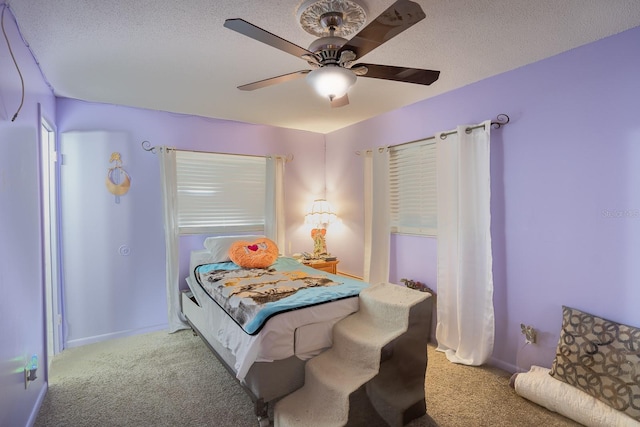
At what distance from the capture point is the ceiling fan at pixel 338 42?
133cm

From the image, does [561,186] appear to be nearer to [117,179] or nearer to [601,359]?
[601,359]

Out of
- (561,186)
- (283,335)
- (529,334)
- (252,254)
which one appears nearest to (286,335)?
(283,335)

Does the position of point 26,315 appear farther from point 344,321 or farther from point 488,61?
point 488,61

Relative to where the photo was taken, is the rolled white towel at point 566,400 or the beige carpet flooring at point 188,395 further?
the beige carpet flooring at point 188,395

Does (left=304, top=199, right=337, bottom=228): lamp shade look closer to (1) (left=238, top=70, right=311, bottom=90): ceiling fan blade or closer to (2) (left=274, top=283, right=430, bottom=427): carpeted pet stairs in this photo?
(2) (left=274, top=283, right=430, bottom=427): carpeted pet stairs

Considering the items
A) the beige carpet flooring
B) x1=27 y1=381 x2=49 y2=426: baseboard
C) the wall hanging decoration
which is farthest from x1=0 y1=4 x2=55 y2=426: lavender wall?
the wall hanging decoration

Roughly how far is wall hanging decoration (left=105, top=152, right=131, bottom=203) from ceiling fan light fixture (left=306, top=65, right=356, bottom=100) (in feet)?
8.33

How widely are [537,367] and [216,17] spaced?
9.81 ft

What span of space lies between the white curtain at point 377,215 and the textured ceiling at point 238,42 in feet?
2.57

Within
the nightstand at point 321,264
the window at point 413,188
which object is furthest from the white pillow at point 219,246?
the window at point 413,188

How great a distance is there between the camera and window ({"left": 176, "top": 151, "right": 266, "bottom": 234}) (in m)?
3.51

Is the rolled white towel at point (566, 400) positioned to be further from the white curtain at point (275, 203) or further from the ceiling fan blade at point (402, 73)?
the white curtain at point (275, 203)

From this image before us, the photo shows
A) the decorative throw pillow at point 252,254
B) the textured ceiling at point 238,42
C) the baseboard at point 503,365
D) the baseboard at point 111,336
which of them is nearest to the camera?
the textured ceiling at point 238,42

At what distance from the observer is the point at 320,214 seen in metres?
4.07
